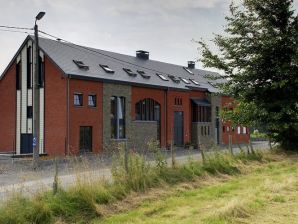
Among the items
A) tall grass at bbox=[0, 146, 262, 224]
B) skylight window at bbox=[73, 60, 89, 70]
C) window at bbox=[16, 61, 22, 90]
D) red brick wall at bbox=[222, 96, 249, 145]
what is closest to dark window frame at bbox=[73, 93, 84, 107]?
skylight window at bbox=[73, 60, 89, 70]

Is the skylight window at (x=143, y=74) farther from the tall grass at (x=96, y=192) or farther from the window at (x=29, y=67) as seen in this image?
the tall grass at (x=96, y=192)

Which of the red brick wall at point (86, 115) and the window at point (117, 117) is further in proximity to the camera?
the window at point (117, 117)

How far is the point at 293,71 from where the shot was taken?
22.3 metres

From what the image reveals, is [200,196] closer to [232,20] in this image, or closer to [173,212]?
[173,212]

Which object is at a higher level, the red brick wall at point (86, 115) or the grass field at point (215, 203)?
the red brick wall at point (86, 115)

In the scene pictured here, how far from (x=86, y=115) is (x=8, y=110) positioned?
712 centimetres

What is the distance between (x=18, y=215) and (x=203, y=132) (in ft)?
122

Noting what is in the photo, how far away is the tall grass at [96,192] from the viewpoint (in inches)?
346

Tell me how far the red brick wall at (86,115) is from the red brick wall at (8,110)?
20.0 ft

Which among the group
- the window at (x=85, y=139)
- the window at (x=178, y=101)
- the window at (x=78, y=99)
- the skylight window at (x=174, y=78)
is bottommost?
the window at (x=85, y=139)

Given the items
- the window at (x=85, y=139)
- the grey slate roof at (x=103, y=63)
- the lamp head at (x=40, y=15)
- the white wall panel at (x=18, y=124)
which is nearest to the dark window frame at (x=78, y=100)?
the grey slate roof at (x=103, y=63)

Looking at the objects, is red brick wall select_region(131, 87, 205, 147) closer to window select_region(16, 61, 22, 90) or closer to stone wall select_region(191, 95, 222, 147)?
stone wall select_region(191, 95, 222, 147)

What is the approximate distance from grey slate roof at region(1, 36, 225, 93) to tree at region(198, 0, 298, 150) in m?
10.5

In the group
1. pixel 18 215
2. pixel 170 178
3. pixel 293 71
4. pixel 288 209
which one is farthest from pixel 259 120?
pixel 18 215
